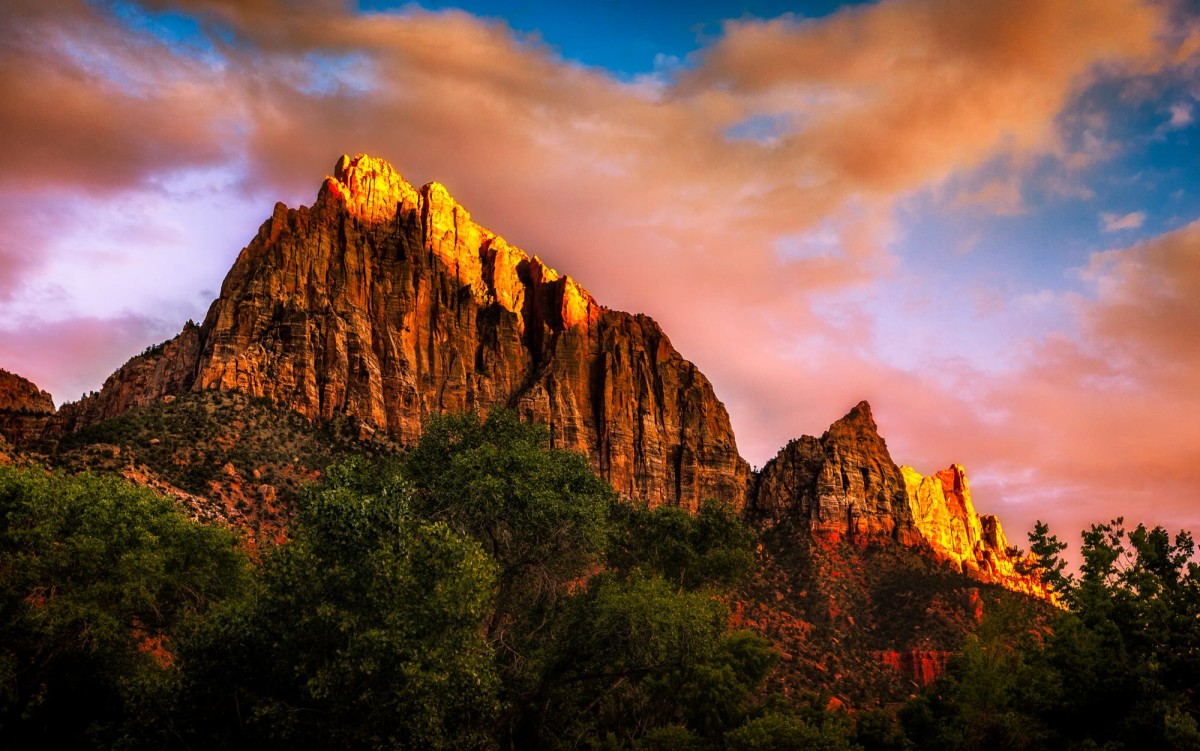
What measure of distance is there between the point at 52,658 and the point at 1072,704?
3704 centimetres

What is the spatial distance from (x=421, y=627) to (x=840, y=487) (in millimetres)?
115523

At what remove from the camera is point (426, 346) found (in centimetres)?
12725

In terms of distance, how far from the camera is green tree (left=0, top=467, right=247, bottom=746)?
2953 cm

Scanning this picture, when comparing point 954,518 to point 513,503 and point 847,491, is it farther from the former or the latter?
point 513,503

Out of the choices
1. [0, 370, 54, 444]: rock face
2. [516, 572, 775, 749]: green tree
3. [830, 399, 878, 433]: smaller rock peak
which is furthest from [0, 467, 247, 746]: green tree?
[830, 399, 878, 433]: smaller rock peak

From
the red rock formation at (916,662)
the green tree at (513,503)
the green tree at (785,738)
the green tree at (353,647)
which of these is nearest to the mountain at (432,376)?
the red rock formation at (916,662)

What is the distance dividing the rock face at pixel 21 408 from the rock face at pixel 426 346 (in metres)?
5.16

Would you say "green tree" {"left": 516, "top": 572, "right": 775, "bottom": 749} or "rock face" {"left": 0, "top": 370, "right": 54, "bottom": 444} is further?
"rock face" {"left": 0, "top": 370, "right": 54, "bottom": 444}

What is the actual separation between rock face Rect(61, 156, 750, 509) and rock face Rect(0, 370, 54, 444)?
16.9 ft

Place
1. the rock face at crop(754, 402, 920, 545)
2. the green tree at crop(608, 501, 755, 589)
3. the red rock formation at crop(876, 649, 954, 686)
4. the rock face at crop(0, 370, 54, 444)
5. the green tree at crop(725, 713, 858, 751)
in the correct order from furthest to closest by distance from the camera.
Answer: the rock face at crop(754, 402, 920, 545), the rock face at crop(0, 370, 54, 444), the red rock formation at crop(876, 649, 954, 686), the green tree at crop(608, 501, 755, 589), the green tree at crop(725, 713, 858, 751)

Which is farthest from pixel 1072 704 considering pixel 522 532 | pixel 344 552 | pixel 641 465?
pixel 641 465

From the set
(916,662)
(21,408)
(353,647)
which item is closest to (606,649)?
(353,647)

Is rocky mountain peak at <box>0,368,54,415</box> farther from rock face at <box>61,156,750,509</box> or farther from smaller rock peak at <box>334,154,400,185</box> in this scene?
smaller rock peak at <box>334,154,400,185</box>

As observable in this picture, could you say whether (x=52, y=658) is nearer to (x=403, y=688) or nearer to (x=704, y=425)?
(x=403, y=688)
